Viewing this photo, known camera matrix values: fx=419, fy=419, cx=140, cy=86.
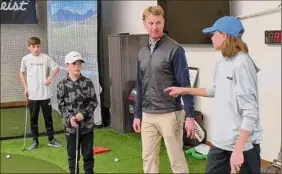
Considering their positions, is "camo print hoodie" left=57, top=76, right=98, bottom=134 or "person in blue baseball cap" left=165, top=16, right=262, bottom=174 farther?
"camo print hoodie" left=57, top=76, right=98, bottom=134

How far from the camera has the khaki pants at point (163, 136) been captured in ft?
7.05

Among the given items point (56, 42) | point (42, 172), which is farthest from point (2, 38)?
point (42, 172)

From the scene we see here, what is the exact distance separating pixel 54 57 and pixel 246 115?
3.18 m

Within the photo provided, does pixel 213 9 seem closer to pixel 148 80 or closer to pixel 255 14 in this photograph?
pixel 255 14

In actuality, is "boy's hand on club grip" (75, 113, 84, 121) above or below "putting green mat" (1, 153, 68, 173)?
below

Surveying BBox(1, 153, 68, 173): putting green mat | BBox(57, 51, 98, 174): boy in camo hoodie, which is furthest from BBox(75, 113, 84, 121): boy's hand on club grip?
BBox(1, 153, 68, 173): putting green mat

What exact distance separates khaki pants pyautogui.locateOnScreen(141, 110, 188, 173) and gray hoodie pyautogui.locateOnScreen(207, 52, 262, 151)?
48cm

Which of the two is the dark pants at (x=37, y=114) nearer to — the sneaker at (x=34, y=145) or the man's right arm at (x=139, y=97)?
the sneaker at (x=34, y=145)

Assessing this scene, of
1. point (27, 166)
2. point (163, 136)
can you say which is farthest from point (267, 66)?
point (27, 166)

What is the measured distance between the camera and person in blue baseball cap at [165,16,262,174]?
1.50m

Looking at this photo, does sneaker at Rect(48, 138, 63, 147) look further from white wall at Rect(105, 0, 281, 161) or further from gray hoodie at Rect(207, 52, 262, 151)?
gray hoodie at Rect(207, 52, 262, 151)

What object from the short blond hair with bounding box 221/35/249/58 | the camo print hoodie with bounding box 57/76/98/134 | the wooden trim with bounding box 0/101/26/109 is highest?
the short blond hair with bounding box 221/35/249/58

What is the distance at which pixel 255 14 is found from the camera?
304 centimetres

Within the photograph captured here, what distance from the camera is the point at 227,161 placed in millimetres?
1683
